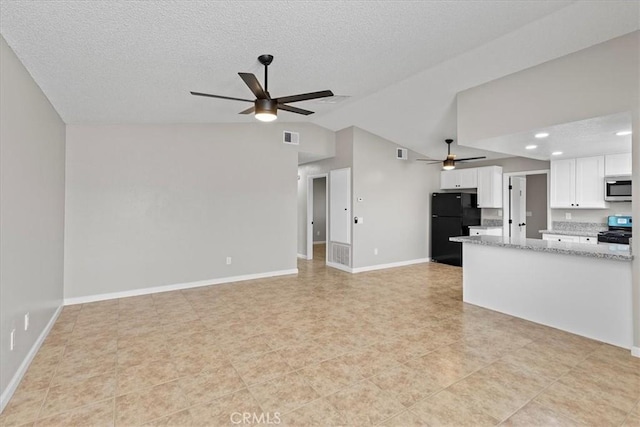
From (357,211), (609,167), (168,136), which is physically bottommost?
(357,211)

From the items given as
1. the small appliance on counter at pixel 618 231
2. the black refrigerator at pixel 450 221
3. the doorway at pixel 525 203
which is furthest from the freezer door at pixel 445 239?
the small appliance on counter at pixel 618 231

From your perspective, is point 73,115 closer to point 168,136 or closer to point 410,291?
point 168,136

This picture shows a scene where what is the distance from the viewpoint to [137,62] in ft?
9.04

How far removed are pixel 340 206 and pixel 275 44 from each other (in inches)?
163

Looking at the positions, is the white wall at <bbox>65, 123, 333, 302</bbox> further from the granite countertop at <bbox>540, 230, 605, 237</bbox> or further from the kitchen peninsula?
the granite countertop at <bbox>540, 230, 605, 237</bbox>

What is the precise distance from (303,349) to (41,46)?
318 cm

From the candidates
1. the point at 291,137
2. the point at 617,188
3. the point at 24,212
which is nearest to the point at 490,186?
the point at 617,188

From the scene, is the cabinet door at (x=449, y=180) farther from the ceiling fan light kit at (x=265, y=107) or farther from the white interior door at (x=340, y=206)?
the ceiling fan light kit at (x=265, y=107)

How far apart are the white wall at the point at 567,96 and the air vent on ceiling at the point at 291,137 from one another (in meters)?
3.05

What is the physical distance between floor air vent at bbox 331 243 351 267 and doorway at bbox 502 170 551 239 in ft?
11.9

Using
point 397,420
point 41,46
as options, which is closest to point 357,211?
point 397,420

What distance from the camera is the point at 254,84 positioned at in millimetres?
2676

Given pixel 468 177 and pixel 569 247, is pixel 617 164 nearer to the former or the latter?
pixel 468 177

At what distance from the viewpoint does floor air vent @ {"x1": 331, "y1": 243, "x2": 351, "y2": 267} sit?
6398mm
